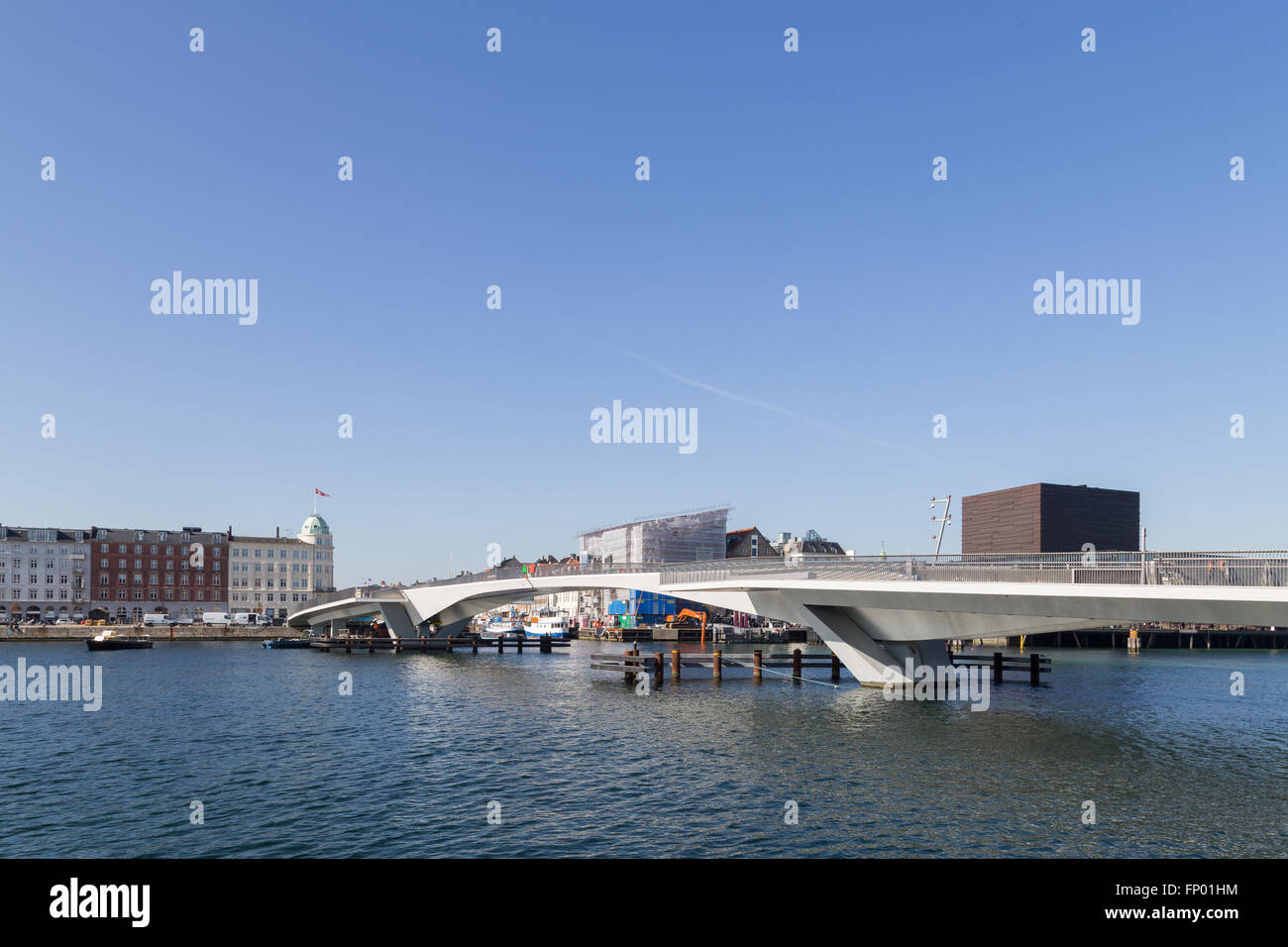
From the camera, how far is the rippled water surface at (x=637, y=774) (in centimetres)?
2327

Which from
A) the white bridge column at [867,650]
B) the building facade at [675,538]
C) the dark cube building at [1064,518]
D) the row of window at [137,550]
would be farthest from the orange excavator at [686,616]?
the row of window at [137,550]

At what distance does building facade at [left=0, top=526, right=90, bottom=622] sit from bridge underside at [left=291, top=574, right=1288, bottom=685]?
4907 inches

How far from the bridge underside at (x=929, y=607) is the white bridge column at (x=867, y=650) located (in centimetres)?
7

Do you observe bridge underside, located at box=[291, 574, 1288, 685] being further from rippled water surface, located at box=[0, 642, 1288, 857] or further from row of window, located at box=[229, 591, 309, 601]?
row of window, located at box=[229, 591, 309, 601]

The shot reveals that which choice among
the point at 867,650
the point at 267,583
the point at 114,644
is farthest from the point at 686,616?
the point at 867,650

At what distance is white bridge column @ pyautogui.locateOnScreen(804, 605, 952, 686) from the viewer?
182 feet

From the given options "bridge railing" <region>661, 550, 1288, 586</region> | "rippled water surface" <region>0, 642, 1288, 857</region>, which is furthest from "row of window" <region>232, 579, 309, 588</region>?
"bridge railing" <region>661, 550, 1288, 586</region>

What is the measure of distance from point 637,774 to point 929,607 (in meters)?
21.5
